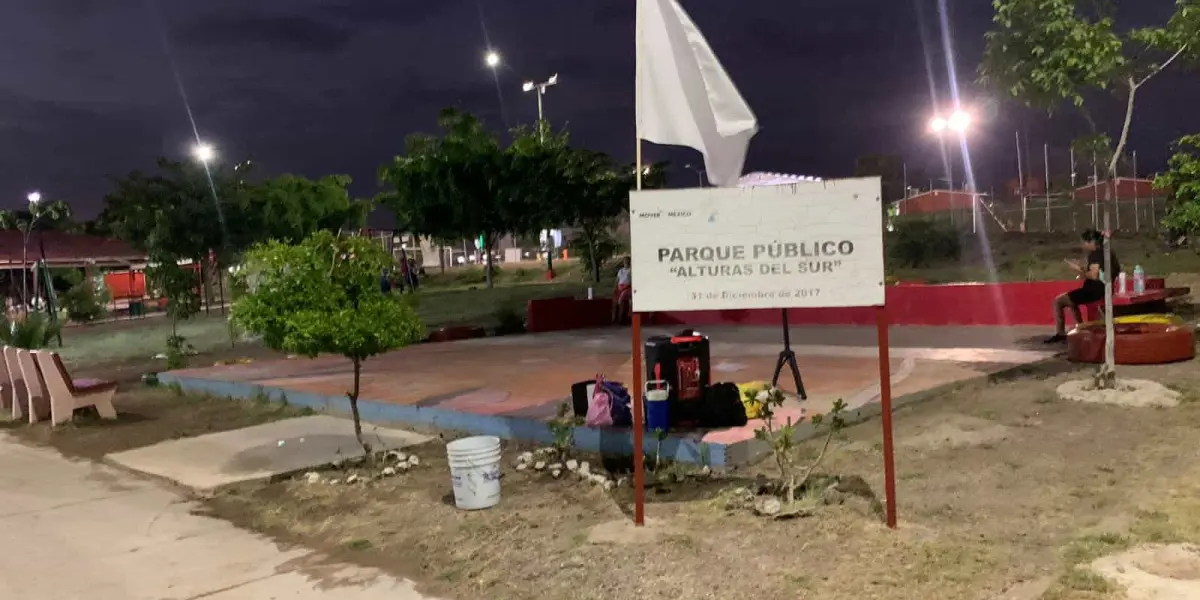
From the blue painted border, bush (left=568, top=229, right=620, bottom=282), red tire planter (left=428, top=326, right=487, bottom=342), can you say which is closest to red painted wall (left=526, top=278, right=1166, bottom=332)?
red tire planter (left=428, top=326, right=487, bottom=342)

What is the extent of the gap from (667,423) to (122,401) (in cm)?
859

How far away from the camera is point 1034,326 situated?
1467cm

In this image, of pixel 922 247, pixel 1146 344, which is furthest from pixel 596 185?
pixel 1146 344

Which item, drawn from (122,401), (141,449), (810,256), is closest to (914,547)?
(810,256)

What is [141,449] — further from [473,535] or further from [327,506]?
[473,535]

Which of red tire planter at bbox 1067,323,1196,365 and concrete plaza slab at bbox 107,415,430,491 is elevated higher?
red tire planter at bbox 1067,323,1196,365

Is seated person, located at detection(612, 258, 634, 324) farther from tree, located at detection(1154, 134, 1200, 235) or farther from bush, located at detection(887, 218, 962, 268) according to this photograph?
bush, located at detection(887, 218, 962, 268)

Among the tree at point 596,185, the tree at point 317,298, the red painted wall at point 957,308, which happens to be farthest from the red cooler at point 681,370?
the tree at point 596,185

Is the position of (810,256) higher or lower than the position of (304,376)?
higher

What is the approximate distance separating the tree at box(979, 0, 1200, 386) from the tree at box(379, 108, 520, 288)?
1974cm

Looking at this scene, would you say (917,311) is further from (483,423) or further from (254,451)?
(254,451)

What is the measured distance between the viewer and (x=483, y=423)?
8.34 meters

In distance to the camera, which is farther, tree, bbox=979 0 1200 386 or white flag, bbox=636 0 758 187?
tree, bbox=979 0 1200 386

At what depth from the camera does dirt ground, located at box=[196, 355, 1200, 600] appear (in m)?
Answer: 4.37
